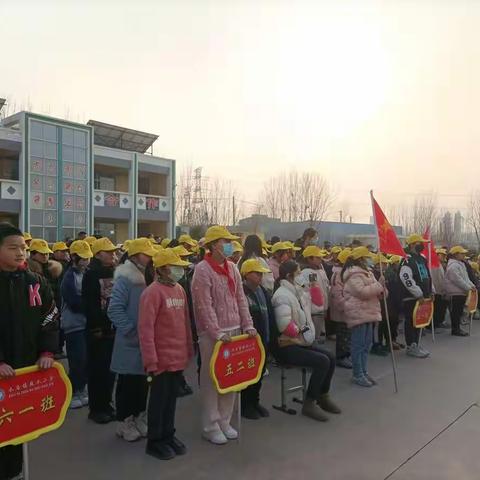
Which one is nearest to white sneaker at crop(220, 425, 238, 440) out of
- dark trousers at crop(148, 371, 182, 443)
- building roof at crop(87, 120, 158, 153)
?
dark trousers at crop(148, 371, 182, 443)

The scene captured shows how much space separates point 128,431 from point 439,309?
8.50 metres

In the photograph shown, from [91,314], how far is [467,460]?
3856mm

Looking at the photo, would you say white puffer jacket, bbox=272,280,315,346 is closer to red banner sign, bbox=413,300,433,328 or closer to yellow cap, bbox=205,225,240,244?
yellow cap, bbox=205,225,240,244

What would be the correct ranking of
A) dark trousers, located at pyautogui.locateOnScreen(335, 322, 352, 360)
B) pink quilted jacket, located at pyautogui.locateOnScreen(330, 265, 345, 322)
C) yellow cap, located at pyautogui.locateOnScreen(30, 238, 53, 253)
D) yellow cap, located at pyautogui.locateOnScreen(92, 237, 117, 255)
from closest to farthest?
1. yellow cap, located at pyautogui.locateOnScreen(92, 237, 117, 255)
2. yellow cap, located at pyautogui.locateOnScreen(30, 238, 53, 253)
3. pink quilted jacket, located at pyautogui.locateOnScreen(330, 265, 345, 322)
4. dark trousers, located at pyautogui.locateOnScreen(335, 322, 352, 360)

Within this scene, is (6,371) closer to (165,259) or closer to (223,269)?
(165,259)

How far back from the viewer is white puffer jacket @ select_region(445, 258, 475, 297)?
10148 mm

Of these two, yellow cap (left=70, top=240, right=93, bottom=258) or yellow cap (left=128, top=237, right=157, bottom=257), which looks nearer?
yellow cap (left=128, top=237, right=157, bottom=257)

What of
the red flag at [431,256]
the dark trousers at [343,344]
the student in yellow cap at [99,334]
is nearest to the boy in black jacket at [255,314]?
the student in yellow cap at [99,334]

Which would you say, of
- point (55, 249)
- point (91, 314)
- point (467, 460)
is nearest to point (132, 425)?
point (91, 314)

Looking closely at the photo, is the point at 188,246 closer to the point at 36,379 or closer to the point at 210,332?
the point at 210,332

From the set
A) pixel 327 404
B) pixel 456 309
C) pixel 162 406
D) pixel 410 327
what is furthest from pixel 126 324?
pixel 456 309

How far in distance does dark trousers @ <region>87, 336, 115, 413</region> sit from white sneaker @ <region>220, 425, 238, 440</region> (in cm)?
134

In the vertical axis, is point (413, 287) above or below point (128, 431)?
above

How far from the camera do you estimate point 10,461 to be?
3381mm
